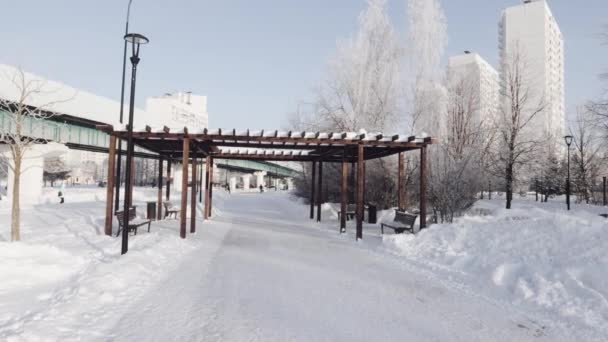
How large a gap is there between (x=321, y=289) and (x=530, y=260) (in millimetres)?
3849

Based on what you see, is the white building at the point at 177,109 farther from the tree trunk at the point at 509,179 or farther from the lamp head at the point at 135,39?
the lamp head at the point at 135,39

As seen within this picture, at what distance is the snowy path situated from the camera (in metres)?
4.04

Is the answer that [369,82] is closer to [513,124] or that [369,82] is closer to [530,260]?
[513,124]

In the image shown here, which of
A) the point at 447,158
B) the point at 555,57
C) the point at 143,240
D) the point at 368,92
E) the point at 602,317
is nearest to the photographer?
the point at 602,317

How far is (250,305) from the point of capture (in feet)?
16.1

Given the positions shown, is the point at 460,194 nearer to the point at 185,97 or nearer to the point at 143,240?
the point at 143,240

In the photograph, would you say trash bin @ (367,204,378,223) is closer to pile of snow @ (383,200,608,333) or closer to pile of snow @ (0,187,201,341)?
pile of snow @ (383,200,608,333)

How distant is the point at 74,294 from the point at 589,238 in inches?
344

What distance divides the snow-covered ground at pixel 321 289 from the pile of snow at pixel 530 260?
0.08 feet

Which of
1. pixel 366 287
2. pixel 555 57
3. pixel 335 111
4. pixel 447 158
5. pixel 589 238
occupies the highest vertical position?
pixel 555 57

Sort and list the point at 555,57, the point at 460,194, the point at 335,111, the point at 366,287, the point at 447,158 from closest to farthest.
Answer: the point at 366,287 < the point at 460,194 < the point at 447,158 < the point at 335,111 < the point at 555,57

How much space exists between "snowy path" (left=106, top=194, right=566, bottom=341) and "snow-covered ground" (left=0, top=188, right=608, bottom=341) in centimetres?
2

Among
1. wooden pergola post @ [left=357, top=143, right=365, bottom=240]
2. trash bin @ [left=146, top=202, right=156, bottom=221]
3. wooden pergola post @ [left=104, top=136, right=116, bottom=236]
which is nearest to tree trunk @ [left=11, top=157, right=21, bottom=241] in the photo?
wooden pergola post @ [left=104, top=136, right=116, bottom=236]

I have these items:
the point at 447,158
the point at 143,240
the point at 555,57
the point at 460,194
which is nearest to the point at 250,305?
the point at 143,240
